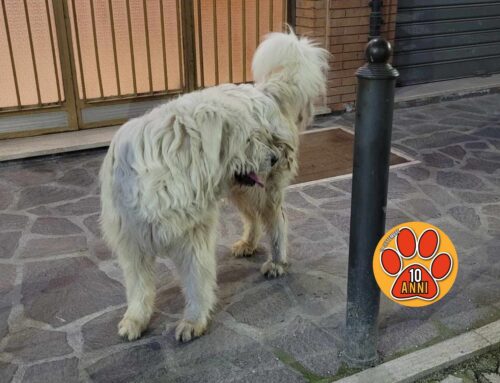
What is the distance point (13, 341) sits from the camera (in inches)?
119

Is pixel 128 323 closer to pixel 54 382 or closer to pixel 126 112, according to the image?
pixel 54 382

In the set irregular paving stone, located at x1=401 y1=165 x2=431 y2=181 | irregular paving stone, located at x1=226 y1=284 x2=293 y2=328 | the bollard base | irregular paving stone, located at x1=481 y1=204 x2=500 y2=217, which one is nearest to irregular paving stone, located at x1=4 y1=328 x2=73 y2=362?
irregular paving stone, located at x1=226 y1=284 x2=293 y2=328

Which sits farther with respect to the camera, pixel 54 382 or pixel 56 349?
pixel 56 349

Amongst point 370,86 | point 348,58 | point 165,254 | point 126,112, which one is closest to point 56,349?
point 165,254

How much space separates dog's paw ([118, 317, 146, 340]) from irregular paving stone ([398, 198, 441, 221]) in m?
2.56

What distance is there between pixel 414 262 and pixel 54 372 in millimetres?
1928

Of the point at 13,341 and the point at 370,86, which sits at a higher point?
the point at 370,86

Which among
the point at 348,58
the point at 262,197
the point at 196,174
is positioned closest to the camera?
the point at 196,174

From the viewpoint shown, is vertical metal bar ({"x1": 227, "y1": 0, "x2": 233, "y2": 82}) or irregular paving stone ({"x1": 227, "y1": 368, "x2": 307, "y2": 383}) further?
vertical metal bar ({"x1": 227, "y1": 0, "x2": 233, "y2": 82})

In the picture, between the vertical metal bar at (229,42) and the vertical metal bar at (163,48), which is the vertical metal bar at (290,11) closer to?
the vertical metal bar at (229,42)

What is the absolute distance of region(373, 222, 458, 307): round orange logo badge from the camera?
98.1 inches

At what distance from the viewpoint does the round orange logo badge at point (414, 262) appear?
249 cm

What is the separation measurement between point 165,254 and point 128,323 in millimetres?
501

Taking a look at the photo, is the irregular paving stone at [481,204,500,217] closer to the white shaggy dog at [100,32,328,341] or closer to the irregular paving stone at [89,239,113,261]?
the white shaggy dog at [100,32,328,341]
